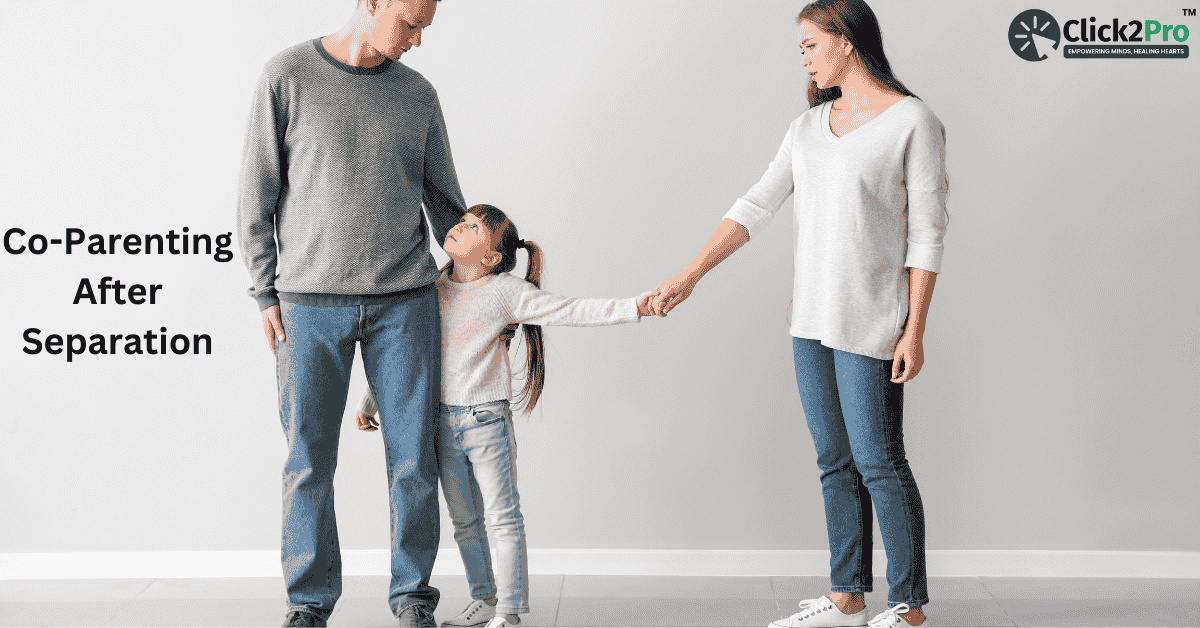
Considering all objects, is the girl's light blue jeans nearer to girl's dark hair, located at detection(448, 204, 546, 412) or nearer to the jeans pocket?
the jeans pocket

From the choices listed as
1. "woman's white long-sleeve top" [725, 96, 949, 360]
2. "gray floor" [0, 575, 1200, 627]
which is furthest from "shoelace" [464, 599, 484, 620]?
"woman's white long-sleeve top" [725, 96, 949, 360]

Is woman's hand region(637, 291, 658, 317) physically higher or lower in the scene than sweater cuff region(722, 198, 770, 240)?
lower

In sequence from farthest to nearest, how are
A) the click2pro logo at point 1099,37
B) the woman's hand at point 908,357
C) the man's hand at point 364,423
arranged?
the click2pro logo at point 1099,37 < the man's hand at point 364,423 < the woman's hand at point 908,357

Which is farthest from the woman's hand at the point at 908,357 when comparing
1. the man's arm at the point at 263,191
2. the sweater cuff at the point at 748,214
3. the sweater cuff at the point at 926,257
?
the man's arm at the point at 263,191

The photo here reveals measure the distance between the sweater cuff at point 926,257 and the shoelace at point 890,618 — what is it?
0.61 m

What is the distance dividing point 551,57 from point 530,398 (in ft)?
2.66

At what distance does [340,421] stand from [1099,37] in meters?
1.89

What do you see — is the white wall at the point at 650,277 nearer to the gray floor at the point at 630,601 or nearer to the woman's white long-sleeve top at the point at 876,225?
the gray floor at the point at 630,601

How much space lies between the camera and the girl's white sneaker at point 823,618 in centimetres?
176

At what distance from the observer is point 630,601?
2043 mm

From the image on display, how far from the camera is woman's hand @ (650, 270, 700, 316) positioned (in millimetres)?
1786

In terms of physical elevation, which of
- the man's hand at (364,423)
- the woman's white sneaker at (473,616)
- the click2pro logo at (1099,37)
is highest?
the click2pro logo at (1099,37)

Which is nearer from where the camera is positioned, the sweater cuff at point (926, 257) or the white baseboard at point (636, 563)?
the sweater cuff at point (926, 257)

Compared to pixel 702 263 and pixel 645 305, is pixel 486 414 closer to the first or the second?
pixel 645 305
